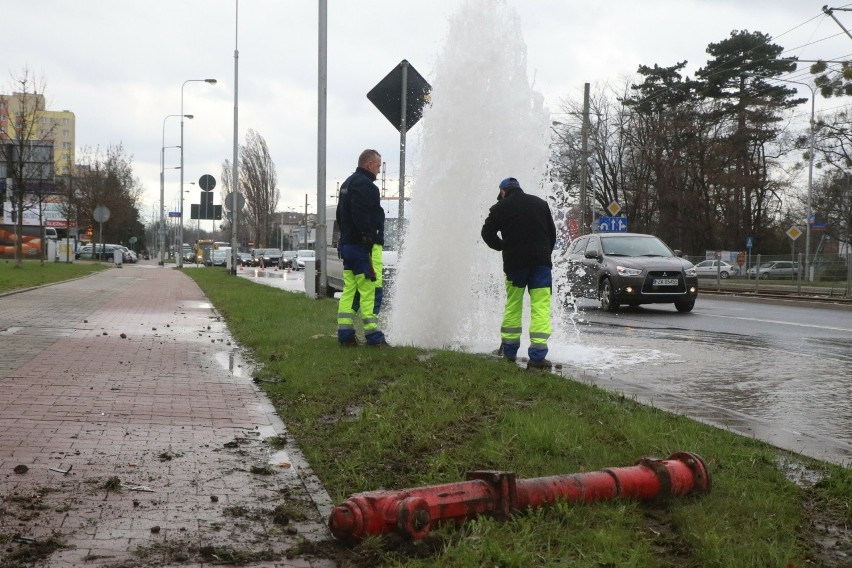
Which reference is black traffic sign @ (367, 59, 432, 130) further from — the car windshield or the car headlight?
the car windshield

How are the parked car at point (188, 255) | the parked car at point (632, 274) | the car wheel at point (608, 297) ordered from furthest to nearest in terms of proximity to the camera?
the parked car at point (188, 255)
the car wheel at point (608, 297)
the parked car at point (632, 274)

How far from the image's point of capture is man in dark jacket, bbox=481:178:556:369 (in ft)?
28.1

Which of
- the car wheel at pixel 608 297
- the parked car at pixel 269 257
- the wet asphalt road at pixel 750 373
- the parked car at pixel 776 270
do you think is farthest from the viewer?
the parked car at pixel 269 257

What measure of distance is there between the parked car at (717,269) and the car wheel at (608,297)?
19.4m

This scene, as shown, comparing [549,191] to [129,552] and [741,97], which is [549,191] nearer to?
[129,552]

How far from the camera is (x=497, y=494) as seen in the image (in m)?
3.67

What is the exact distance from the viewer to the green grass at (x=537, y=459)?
3.40 metres

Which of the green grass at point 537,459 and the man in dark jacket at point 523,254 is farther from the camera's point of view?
the man in dark jacket at point 523,254

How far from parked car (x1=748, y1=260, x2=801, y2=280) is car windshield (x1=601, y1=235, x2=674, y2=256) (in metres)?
13.4

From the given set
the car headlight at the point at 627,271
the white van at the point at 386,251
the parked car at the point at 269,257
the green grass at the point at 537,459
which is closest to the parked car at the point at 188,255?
the parked car at the point at 269,257

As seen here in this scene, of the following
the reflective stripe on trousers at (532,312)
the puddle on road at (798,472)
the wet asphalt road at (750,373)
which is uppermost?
the reflective stripe on trousers at (532,312)

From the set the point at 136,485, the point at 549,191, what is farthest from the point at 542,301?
the point at 136,485

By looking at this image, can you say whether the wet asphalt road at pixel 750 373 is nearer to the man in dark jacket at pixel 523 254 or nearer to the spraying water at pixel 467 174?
the man in dark jacket at pixel 523 254

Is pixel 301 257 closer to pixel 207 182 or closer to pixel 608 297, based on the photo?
pixel 207 182
